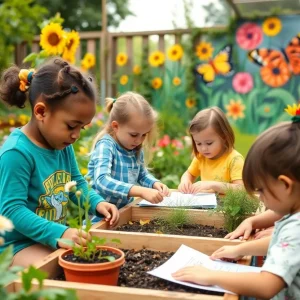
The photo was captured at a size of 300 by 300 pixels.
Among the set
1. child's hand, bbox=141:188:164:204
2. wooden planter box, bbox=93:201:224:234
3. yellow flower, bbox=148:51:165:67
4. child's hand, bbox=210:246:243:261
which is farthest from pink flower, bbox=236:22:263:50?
child's hand, bbox=210:246:243:261

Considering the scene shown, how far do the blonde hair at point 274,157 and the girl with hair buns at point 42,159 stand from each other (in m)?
0.71

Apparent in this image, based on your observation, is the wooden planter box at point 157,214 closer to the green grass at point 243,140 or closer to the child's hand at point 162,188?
the child's hand at point 162,188

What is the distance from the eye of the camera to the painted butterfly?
7254 mm

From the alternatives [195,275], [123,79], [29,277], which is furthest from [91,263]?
[123,79]

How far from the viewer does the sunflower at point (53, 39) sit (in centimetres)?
330

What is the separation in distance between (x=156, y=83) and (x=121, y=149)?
192 inches

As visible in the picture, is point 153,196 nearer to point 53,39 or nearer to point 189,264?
point 189,264

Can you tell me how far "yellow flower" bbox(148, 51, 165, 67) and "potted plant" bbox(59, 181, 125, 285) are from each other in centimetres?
606

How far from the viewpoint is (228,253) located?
168 centimetres

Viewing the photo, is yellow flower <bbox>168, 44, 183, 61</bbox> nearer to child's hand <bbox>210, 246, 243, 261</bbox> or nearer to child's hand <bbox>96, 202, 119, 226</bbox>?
child's hand <bbox>96, 202, 119, 226</bbox>

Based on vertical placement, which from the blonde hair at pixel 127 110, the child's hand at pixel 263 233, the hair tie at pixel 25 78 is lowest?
the child's hand at pixel 263 233

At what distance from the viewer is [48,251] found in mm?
1943

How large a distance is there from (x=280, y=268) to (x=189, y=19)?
644 cm

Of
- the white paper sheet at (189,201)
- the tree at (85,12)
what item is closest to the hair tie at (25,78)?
the white paper sheet at (189,201)
